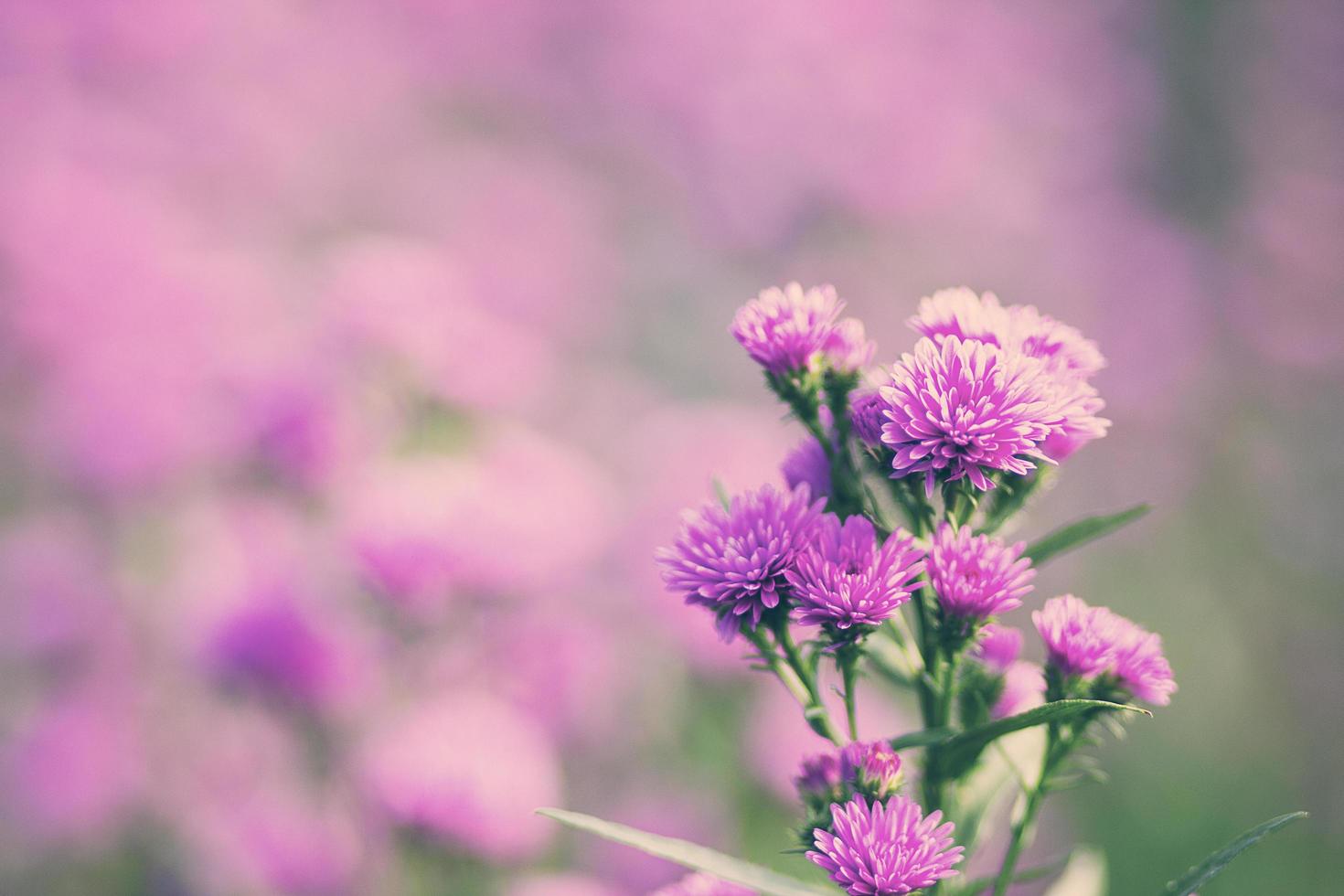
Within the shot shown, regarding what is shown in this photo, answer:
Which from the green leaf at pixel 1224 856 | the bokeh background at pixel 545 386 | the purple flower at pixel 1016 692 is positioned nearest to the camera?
the green leaf at pixel 1224 856

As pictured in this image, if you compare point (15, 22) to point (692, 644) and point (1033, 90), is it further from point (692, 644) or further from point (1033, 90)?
point (1033, 90)

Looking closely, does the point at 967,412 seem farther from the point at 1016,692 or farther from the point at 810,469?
the point at 1016,692

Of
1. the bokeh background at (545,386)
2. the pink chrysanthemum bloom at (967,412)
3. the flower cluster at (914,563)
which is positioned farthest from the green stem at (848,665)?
the bokeh background at (545,386)

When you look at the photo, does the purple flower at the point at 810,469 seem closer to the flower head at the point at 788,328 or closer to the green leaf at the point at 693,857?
the flower head at the point at 788,328

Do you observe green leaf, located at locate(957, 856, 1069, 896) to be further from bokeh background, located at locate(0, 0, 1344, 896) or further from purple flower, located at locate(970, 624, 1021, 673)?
bokeh background, located at locate(0, 0, 1344, 896)

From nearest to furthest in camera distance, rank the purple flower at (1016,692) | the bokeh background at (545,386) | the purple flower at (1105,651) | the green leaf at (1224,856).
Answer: the green leaf at (1224,856) < the purple flower at (1105,651) < the purple flower at (1016,692) < the bokeh background at (545,386)

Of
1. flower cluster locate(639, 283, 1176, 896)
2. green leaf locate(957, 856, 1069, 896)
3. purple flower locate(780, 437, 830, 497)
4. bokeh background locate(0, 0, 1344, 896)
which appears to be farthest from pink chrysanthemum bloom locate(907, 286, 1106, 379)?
bokeh background locate(0, 0, 1344, 896)
